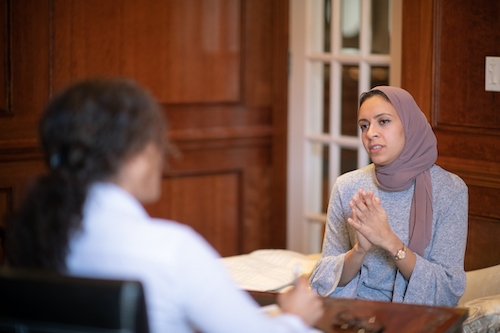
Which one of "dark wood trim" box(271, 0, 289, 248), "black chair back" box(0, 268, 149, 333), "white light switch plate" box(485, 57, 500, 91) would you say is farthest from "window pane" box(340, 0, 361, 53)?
"black chair back" box(0, 268, 149, 333)

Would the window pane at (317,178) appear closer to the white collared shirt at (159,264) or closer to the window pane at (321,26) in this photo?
the window pane at (321,26)

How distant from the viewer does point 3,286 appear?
3.93 ft

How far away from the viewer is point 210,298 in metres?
1.23

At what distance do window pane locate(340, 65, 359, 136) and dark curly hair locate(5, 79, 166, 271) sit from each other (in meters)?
2.60

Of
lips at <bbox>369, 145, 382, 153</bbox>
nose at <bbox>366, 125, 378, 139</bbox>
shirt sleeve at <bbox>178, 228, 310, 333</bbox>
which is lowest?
shirt sleeve at <bbox>178, 228, 310, 333</bbox>

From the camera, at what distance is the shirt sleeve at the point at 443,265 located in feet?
7.63

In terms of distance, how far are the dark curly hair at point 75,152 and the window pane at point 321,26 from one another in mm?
2757

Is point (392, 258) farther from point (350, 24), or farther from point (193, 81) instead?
point (193, 81)

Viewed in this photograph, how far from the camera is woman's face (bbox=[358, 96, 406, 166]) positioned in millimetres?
2457

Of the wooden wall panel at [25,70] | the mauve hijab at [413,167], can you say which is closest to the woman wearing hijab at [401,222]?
the mauve hijab at [413,167]

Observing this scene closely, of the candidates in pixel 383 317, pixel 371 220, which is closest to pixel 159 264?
pixel 383 317

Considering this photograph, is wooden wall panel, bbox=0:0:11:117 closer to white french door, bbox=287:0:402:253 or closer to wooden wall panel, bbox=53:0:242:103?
wooden wall panel, bbox=53:0:242:103

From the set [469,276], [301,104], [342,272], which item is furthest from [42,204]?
[301,104]

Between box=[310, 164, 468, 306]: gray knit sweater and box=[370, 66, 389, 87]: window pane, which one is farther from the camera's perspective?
box=[370, 66, 389, 87]: window pane
